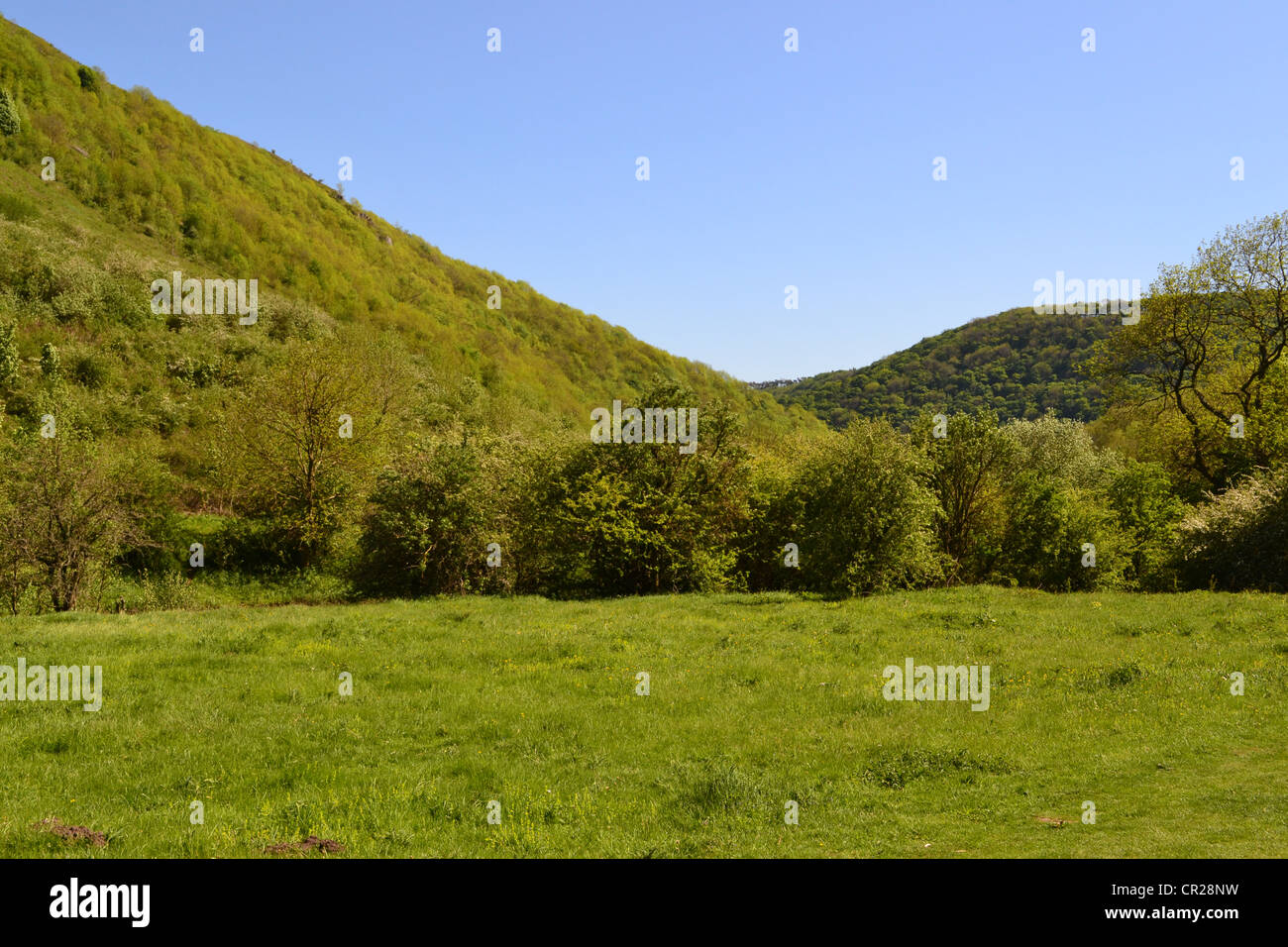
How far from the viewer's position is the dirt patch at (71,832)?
8.70m

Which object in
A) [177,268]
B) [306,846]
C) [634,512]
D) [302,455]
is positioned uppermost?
[177,268]

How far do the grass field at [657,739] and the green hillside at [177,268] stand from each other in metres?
34.2

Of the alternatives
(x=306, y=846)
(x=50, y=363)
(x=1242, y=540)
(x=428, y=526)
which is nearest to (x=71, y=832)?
(x=306, y=846)

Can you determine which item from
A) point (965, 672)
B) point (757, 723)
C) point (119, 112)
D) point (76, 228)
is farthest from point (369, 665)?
point (119, 112)

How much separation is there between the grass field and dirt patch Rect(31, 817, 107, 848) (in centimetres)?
18

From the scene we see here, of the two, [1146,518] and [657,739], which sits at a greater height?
[1146,518]

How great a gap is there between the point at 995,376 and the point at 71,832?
539ft

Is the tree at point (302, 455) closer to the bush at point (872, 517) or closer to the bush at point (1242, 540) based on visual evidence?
the bush at point (872, 517)

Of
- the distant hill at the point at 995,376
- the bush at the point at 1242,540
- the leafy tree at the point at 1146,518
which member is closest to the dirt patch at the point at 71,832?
the bush at the point at 1242,540

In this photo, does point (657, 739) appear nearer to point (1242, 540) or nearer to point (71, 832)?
point (71, 832)

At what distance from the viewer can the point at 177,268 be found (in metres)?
66.7

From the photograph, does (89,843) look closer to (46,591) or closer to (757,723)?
(757,723)

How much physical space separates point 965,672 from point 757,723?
6.13 meters

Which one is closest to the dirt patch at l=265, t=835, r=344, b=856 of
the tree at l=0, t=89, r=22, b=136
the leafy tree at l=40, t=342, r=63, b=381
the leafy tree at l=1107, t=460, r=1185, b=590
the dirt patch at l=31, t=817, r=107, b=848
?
the dirt patch at l=31, t=817, r=107, b=848
